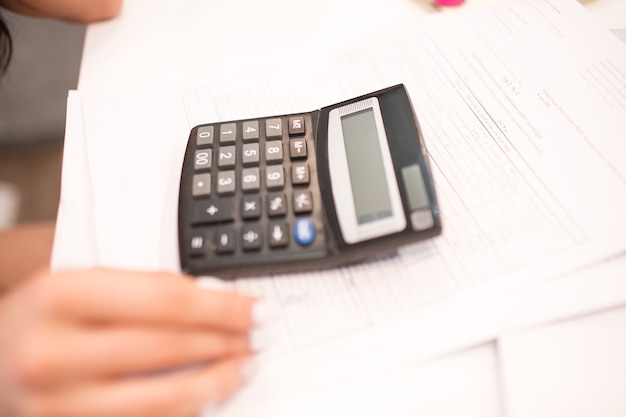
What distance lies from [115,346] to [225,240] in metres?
0.10

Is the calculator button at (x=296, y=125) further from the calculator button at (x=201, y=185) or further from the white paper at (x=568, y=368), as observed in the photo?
the white paper at (x=568, y=368)

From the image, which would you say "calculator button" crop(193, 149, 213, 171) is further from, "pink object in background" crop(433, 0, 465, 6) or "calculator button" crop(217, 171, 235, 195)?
"pink object in background" crop(433, 0, 465, 6)

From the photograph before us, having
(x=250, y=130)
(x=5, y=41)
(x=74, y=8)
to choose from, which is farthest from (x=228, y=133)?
(x=5, y=41)

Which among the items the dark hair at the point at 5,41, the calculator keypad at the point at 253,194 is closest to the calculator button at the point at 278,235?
the calculator keypad at the point at 253,194

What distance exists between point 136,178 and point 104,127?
0.06 meters

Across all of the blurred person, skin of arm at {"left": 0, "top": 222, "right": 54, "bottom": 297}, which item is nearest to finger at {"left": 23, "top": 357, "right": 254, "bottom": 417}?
the blurred person

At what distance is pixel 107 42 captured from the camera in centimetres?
48

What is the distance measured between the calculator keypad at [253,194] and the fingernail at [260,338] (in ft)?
0.14

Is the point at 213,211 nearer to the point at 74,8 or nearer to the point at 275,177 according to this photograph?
the point at 275,177

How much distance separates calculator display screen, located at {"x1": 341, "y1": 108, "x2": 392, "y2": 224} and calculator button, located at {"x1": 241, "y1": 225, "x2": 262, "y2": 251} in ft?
0.22

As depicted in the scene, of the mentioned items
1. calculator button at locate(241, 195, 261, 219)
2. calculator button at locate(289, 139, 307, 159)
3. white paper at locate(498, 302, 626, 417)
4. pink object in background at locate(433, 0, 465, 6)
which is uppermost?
pink object in background at locate(433, 0, 465, 6)

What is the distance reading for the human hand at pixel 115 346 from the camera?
225 mm

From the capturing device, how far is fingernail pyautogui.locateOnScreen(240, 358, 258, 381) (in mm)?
275

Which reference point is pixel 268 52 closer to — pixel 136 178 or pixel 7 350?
pixel 136 178
